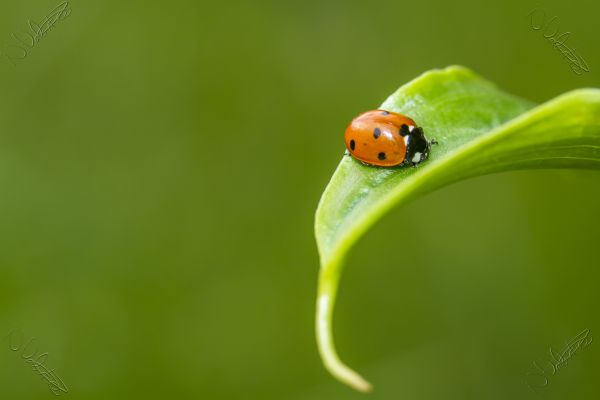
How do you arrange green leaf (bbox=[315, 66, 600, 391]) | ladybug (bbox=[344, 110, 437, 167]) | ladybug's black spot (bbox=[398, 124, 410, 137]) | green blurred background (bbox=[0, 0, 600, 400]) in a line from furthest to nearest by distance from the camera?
1. green blurred background (bbox=[0, 0, 600, 400])
2. ladybug's black spot (bbox=[398, 124, 410, 137])
3. ladybug (bbox=[344, 110, 437, 167])
4. green leaf (bbox=[315, 66, 600, 391])

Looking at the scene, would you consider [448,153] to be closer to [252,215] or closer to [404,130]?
[404,130]

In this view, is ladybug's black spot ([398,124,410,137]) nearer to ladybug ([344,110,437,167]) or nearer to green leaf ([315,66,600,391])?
ladybug ([344,110,437,167])

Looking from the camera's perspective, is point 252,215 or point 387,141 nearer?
point 387,141

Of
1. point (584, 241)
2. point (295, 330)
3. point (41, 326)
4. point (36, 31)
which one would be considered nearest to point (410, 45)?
point (584, 241)

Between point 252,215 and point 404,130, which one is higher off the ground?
point 404,130

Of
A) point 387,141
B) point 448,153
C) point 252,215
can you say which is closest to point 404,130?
point 387,141

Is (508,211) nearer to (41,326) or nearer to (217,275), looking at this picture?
(217,275)

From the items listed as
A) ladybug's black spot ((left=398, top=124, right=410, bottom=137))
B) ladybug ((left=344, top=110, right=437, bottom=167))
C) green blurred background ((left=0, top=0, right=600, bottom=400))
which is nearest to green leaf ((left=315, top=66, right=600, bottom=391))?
ladybug ((left=344, top=110, right=437, bottom=167))

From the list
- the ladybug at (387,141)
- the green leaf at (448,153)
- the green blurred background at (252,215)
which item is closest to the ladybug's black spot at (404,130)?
the ladybug at (387,141)
